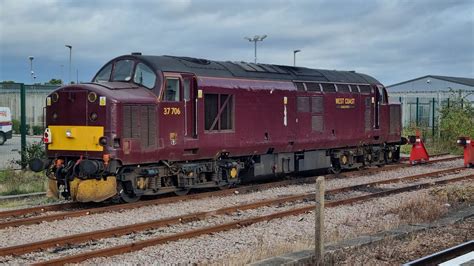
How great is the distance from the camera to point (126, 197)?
12.4m

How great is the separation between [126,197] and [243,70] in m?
4.92

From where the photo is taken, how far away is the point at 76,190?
11.5m

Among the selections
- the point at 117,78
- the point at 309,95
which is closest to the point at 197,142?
the point at 117,78

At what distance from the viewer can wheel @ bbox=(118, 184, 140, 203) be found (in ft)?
40.1

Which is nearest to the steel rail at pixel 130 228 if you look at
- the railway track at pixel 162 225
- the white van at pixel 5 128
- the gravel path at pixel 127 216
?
the railway track at pixel 162 225

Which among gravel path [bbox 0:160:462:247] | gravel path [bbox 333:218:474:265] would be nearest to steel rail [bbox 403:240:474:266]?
gravel path [bbox 333:218:474:265]

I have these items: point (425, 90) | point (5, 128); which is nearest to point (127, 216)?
point (5, 128)

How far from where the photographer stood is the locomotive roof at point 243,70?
1305 cm

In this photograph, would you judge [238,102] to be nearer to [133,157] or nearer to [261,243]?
[133,157]

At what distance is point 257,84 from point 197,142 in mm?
2858

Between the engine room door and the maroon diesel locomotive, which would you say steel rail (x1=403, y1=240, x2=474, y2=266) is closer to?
the maroon diesel locomotive

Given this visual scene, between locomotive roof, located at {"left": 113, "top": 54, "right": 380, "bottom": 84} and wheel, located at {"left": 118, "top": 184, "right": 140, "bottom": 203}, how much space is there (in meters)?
2.75

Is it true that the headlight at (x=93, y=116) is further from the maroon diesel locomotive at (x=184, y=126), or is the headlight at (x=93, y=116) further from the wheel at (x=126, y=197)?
the wheel at (x=126, y=197)

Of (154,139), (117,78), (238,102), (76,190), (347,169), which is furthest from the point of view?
(347,169)
